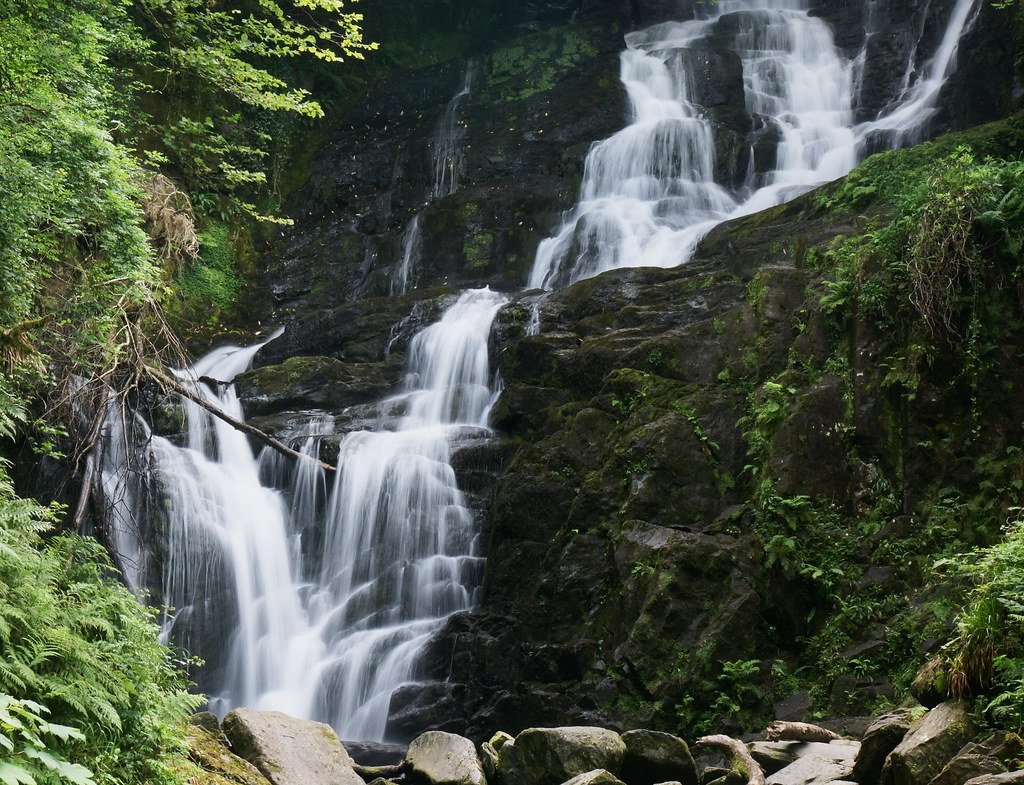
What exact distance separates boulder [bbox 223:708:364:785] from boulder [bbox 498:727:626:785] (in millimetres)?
1127

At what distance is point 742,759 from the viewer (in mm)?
5617

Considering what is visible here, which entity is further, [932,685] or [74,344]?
[74,344]

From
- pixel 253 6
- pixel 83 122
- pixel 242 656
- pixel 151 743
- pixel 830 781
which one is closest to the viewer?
pixel 151 743

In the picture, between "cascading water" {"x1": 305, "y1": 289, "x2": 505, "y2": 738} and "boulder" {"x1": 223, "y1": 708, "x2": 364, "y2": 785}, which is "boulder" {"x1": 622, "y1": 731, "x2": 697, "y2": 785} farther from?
"cascading water" {"x1": 305, "y1": 289, "x2": 505, "y2": 738}

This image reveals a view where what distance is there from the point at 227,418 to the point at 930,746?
8.48 meters

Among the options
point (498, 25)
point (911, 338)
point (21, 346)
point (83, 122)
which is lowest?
point (21, 346)

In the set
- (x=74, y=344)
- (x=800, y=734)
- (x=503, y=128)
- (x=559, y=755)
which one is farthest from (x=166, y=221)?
(x=503, y=128)

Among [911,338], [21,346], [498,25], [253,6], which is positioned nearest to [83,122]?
[21,346]

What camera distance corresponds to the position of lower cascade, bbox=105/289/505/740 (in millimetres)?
9844

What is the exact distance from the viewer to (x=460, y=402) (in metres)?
13.3

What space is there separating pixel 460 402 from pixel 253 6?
48.1 feet

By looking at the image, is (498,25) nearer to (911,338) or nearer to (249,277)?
(249,277)

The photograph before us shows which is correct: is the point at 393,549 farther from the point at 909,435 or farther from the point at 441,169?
the point at 441,169

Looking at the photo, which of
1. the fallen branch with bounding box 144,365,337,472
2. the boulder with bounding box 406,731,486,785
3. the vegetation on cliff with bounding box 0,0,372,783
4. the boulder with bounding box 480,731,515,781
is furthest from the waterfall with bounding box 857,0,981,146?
the boulder with bounding box 406,731,486,785
